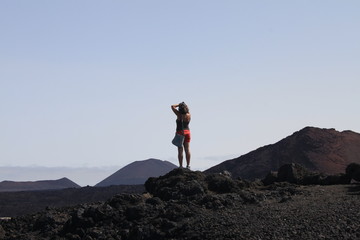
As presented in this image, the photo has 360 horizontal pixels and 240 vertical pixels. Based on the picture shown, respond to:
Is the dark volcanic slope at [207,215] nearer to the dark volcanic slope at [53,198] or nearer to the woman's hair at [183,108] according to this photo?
the woman's hair at [183,108]

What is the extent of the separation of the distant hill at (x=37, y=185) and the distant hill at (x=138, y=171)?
5.27m

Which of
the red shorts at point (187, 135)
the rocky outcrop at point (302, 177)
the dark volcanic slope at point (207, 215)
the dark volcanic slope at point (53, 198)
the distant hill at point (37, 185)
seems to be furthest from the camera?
the distant hill at point (37, 185)

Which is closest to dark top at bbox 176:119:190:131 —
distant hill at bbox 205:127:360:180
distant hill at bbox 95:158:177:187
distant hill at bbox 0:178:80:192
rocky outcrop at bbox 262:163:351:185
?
rocky outcrop at bbox 262:163:351:185

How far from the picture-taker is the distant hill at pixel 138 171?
290ft

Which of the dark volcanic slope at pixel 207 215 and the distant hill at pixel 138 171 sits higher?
the distant hill at pixel 138 171

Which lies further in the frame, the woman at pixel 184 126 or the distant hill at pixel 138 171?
the distant hill at pixel 138 171

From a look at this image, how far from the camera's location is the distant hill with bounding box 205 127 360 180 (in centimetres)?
4047

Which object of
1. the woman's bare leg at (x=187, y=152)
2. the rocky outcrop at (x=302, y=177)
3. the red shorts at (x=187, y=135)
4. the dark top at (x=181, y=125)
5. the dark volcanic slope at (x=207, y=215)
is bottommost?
the dark volcanic slope at (x=207, y=215)

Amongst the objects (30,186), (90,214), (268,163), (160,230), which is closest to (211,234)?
(160,230)

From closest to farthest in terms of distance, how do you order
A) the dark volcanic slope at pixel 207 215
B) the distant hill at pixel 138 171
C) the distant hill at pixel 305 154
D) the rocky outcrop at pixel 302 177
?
1. the dark volcanic slope at pixel 207 215
2. the rocky outcrop at pixel 302 177
3. the distant hill at pixel 305 154
4. the distant hill at pixel 138 171

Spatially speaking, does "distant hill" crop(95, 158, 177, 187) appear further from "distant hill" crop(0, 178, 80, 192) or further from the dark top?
the dark top

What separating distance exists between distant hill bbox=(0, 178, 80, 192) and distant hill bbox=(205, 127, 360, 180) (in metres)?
52.1

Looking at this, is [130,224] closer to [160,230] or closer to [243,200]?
[160,230]

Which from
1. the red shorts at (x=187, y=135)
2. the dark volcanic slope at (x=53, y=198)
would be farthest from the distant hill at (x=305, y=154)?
the red shorts at (x=187, y=135)
